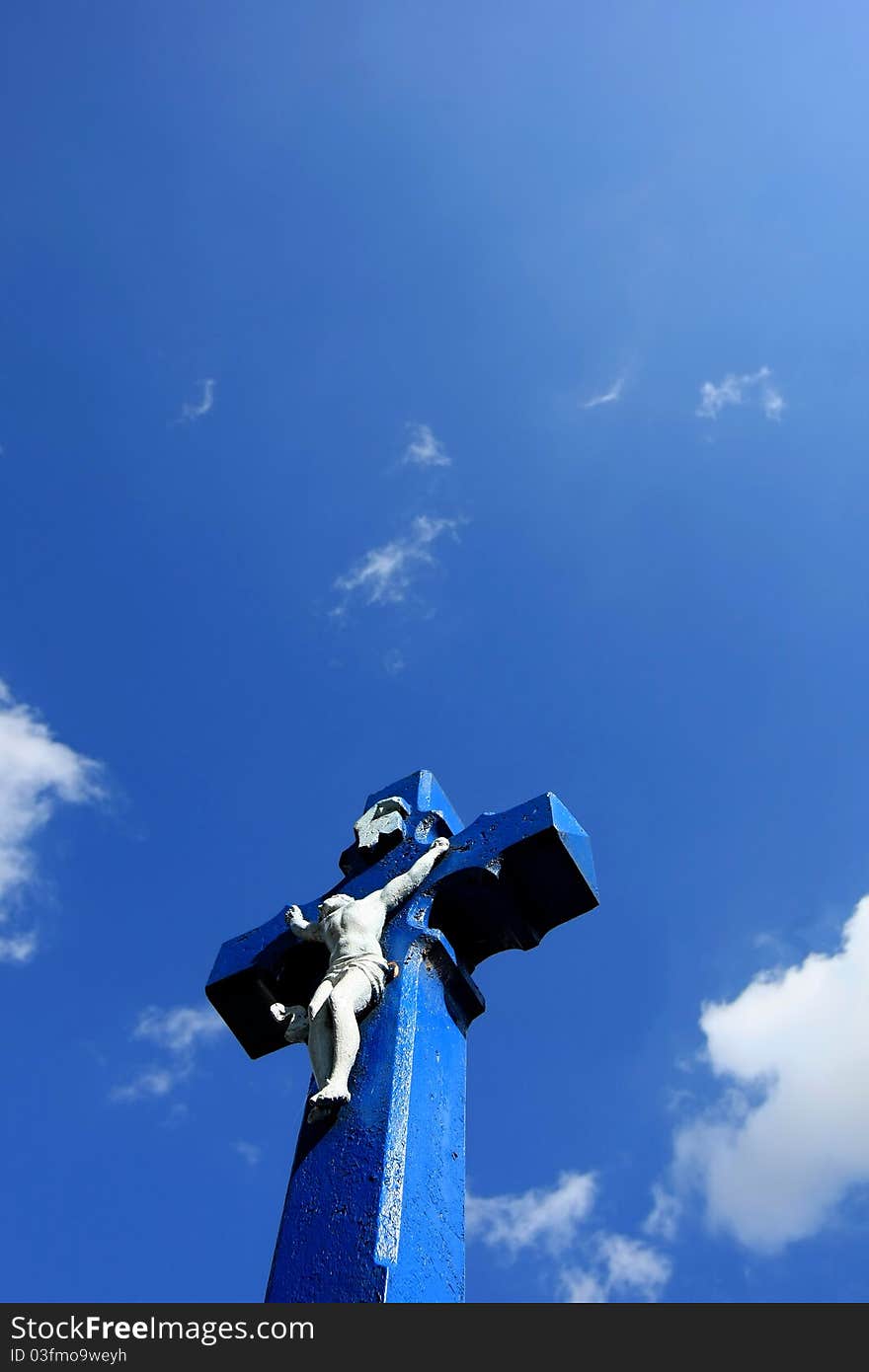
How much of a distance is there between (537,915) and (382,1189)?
2.00 meters

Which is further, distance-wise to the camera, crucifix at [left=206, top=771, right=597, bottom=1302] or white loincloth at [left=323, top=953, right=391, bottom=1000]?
white loincloth at [left=323, top=953, right=391, bottom=1000]

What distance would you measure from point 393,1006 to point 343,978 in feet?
0.86

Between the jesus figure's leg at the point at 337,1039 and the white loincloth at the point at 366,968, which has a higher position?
the white loincloth at the point at 366,968

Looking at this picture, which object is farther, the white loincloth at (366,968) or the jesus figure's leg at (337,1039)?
the white loincloth at (366,968)

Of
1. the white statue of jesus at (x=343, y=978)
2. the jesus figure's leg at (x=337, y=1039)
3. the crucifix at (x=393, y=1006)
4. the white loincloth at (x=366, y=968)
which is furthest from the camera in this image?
the white loincloth at (x=366, y=968)

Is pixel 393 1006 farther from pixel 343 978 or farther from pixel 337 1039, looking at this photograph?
pixel 337 1039

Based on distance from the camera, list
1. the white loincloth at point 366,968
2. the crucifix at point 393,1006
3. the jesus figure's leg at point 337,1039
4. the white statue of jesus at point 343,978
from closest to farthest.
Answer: the crucifix at point 393,1006
the jesus figure's leg at point 337,1039
the white statue of jesus at point 343,978
the white loincloth at point 366,968

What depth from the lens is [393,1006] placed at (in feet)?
16.5

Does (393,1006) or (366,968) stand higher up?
(366,968)

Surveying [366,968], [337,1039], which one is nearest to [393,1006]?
[366,968]

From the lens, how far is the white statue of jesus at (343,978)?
467 cm

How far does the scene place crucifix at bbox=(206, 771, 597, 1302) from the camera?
13.3 ft
